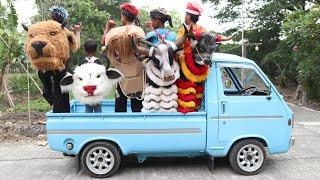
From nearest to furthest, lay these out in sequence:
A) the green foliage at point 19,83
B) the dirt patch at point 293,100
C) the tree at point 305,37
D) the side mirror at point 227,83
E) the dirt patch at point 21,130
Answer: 1. the side mirror at point 227,83
2. the dirt patch at point 21,130
3. the tree at point 305,37
4. the dirt patch at point 293,100
5. the green foliage at point 19,83

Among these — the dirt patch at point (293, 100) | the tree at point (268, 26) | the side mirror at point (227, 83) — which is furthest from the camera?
the tree at point (268, 26)

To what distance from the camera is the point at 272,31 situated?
680 inches

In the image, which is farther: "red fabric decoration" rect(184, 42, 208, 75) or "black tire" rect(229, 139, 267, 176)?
"black tire" rect(229, 139, 267, 176)

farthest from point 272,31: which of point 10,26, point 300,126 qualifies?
point 10,26

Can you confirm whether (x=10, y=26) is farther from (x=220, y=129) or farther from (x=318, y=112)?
(x=318, y=112)

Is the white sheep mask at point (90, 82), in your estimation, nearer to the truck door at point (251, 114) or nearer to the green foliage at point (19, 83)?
the truck door at point (251, 114)

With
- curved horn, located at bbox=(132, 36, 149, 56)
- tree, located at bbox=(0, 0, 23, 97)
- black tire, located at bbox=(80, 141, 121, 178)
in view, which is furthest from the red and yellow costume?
tree, located at bbox=(0, 0, 23, 97)

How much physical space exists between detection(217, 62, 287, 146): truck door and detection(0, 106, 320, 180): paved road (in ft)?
1.83

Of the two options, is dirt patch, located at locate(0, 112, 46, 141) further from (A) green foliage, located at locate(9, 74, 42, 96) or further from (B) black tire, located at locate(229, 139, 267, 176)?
(A) green foliage, located at locate(9, 74, 42, 96)

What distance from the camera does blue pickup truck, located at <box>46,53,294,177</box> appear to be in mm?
5641

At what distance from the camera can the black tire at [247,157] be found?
5875 mm

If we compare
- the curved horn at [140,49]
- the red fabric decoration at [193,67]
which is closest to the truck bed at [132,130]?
the red fabric decoration at [193,67]

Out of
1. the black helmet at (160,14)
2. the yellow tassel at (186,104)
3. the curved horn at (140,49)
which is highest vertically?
the black helmet at (160,14)

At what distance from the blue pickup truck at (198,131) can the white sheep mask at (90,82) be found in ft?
0.88
